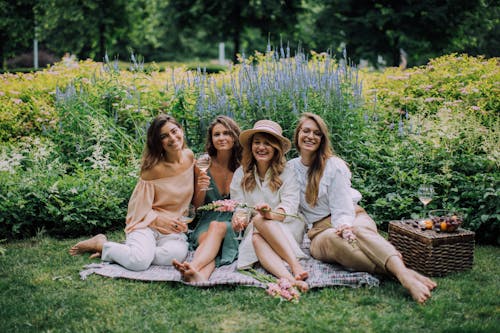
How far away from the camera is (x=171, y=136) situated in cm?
398

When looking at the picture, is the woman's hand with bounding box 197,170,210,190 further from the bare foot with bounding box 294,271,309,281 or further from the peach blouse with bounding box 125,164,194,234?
the bare foot with bounding box 294,271,309,281

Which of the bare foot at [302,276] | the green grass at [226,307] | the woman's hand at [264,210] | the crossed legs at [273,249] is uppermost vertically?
the woman's hand at [264,210]

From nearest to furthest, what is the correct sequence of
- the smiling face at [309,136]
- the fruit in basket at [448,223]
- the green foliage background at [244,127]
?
the fruit in basket at [448,223] < the smiling face at [309,136] < the green foliage background at [244,127]

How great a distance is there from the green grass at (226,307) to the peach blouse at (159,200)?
1.89 ft

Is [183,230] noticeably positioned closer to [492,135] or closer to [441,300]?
[441,300]

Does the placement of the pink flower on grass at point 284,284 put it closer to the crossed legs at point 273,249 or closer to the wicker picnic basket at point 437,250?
the crossed legs at point 273,249

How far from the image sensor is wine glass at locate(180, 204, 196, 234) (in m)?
4.03

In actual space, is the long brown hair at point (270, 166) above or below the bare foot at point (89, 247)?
above

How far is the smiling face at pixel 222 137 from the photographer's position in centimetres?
412

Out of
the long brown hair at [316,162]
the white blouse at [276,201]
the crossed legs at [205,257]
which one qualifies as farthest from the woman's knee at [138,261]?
the long brown hair at [316,162]

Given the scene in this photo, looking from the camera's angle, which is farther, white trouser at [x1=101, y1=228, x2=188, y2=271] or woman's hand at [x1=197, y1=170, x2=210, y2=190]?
woman's hand at [x1=197, y1=170, x2=210, y2=190]

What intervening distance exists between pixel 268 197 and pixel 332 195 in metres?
0.49

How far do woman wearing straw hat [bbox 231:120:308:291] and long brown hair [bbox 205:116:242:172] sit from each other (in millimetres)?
181

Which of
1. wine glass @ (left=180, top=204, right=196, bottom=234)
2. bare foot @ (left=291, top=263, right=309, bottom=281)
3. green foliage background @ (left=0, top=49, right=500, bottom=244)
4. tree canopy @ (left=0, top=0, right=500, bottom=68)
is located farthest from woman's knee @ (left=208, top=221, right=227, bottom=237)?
tree canopy @ (left=0, top=0, right=500, bottom=68)
